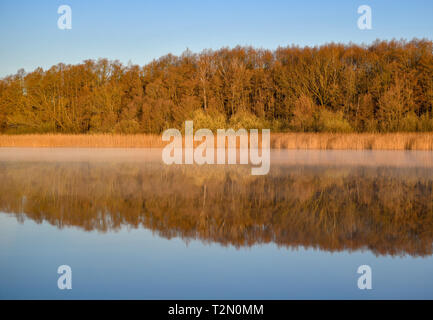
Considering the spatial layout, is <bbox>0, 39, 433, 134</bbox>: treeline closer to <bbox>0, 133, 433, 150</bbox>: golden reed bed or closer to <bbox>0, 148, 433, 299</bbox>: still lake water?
<bbox>0, 133, 433, 150</bbox>: golden reed bed

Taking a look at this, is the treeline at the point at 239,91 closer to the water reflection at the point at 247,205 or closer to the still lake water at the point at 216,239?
the water reflection at the point at 247,205

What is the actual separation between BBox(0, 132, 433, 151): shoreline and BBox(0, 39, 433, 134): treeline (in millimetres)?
2683

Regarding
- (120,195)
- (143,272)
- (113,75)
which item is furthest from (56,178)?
(113,75)

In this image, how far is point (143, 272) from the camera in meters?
3.99

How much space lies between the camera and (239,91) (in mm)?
35562

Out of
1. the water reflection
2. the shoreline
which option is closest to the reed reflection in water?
the water reflection

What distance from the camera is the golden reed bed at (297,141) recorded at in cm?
2128

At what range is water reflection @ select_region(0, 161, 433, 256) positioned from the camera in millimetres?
5145

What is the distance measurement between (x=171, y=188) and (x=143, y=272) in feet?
15.4

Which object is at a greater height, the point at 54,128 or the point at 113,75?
the point at 113,75

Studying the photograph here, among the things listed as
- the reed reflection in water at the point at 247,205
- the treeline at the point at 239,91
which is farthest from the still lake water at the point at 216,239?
the treeline at the point at 239,91

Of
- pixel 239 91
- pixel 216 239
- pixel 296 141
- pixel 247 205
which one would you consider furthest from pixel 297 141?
pixel 216 239

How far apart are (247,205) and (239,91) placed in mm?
29248
